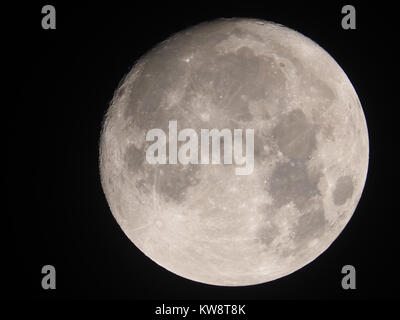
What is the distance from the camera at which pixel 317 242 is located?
17.8 feet

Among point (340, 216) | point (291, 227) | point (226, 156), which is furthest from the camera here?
point (340, 216)

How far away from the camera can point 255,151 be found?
15.6 feet

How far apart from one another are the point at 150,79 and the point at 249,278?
7.53 ft

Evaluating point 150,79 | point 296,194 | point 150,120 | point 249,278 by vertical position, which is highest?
point 150,79

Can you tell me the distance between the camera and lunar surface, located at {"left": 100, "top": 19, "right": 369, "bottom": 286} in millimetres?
4812

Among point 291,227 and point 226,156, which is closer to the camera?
point 226,156

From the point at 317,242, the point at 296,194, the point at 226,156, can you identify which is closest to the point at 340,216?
the point at 317,242

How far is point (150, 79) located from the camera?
516 centimetres

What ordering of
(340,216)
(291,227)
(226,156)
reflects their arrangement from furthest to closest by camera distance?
(340,216) → (291,227) → (226,156)

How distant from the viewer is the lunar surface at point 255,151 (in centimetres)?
481

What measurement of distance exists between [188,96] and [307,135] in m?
1.15

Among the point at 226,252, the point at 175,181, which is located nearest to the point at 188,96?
the point at 175,181

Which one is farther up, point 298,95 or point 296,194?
point 298,95

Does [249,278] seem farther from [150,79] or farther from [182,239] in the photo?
[150,79]
